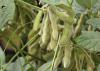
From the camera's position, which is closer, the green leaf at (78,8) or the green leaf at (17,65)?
the green leaf at (78,8)

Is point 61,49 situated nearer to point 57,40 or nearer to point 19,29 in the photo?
point 57,40

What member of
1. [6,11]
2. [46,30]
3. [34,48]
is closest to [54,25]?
[46,30]

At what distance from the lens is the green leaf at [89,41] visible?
693 mm

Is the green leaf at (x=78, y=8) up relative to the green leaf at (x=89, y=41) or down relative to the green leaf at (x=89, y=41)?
up

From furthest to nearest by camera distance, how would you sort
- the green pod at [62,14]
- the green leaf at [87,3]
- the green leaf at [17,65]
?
the green leaf at [17,65]
the green leaf at [87,3]
the green pod at [62,14]

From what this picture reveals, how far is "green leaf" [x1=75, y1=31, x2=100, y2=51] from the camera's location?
69cm

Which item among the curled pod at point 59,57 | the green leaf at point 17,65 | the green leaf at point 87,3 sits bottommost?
the green leaf at point 17,65

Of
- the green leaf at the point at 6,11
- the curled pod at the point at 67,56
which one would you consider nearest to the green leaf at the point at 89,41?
the curled pod at the point at 67,56

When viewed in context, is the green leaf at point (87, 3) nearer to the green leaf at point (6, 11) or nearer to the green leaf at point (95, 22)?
the green leaf at point (95, 22)

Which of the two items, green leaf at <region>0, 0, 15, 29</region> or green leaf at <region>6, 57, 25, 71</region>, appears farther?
green leaf at <region>6, 57, 25, 71</region>

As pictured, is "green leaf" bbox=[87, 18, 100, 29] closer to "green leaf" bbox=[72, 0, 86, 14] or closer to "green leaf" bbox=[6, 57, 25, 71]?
"green leaf" bbox=[72, 0, 86, 14]

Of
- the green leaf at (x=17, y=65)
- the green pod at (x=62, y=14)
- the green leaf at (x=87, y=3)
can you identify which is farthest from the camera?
the green leaf at (x=17, y=65)

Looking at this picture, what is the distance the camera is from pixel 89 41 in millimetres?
702

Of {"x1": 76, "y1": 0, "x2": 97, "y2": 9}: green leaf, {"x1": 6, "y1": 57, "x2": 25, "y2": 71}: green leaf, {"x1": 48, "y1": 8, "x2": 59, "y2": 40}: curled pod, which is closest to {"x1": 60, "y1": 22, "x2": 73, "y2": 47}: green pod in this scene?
{"x1": 48, "y1": 8, "x2": 59, "y2": 40}: curled pod
